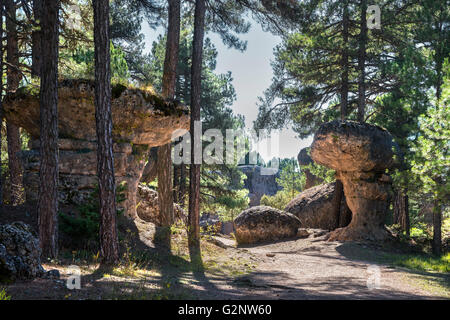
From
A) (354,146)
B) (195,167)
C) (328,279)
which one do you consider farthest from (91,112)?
(354,146)

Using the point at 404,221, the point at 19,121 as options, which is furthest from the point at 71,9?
the point at 404,221

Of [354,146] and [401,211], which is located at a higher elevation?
[354,146]

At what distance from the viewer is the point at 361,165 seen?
51.1 ft

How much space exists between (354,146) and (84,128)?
1031 cm

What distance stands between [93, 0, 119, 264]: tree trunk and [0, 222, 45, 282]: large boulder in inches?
79.6

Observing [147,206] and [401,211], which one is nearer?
[147,206]

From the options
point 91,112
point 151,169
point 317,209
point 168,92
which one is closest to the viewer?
point 91,112

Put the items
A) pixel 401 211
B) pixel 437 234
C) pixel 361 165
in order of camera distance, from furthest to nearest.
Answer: pixel 401 211, pixel 361 165, pixel 437 234

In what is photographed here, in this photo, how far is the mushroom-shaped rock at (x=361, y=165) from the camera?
15070mm

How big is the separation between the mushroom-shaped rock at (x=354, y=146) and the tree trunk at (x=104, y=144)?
10.3 meters

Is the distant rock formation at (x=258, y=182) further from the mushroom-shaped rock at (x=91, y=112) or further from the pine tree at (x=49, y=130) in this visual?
the pine tree at (x=49, y=130)

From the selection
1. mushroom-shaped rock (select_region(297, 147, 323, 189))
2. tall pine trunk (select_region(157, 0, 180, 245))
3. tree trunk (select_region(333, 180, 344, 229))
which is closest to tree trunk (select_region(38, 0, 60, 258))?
tall pine trunk (select_region(157, 0, 180, 245))

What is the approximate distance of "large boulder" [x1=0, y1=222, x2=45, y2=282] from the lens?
488cm

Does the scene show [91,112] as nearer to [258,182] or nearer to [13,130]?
[13,130]
